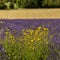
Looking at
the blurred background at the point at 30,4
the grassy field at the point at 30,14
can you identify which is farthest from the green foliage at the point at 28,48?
the blurred background at the point at 30,4

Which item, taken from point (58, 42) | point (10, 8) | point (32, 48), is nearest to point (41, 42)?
point (32, 48)

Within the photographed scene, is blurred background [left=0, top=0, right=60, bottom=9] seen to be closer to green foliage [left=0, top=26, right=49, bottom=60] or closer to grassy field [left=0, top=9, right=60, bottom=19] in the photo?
grassy field [left=0, top=9, right=60, bottom=19]

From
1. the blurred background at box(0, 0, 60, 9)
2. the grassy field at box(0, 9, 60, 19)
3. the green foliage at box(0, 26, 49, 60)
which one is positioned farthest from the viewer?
the blurred background at box(0, 0, 60, 9)

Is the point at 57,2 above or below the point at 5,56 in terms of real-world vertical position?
below

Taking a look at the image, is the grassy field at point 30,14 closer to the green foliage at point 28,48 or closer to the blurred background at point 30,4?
the blurred background at point 30,4

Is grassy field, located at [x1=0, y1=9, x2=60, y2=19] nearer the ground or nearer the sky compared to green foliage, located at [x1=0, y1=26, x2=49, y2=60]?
nearer the ground

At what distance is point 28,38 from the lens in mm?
4473

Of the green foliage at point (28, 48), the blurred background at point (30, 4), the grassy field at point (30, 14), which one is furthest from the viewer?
the blurred background at point (30, 4)

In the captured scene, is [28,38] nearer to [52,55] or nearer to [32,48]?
[32,48]

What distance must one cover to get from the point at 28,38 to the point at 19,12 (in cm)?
814

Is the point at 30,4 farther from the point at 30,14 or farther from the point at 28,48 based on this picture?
the point at 28,48

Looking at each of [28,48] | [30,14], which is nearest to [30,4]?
[30,14]

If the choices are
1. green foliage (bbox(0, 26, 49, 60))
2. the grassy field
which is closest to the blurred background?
the grassy field

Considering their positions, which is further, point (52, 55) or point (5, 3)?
point (5, 3)
